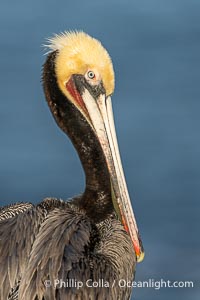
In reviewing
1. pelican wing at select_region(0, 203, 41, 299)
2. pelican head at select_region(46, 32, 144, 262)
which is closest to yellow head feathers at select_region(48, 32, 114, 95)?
pelican head at select_region(46, 32, 144, 262)

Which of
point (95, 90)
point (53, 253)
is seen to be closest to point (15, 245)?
point (53, 253)

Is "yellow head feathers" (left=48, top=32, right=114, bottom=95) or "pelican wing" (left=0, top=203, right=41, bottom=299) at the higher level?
"yellow head feathers" (left=48, top=32, right=114, bottom=95)

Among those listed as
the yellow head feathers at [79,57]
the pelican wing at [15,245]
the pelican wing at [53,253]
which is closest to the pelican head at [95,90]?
the yellow head feathers at [79,57]

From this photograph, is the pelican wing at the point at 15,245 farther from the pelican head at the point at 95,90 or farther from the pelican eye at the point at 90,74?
the pelican eye at the point at 90,74

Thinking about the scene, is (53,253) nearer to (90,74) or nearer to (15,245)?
(15,245)

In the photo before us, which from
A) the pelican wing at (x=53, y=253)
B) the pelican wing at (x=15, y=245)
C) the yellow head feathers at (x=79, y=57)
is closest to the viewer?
the pelican wing at (x=53, y=253)

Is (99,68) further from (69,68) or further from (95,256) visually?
(95,256)

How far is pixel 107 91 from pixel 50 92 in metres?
0.36

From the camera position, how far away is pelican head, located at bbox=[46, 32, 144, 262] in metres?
8.72

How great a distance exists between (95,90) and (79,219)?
1.00m

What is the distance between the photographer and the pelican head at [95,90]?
28.6 ft

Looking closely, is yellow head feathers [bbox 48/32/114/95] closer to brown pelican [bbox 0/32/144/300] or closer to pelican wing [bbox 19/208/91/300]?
brown pelican [bbox 0/32/144/300]

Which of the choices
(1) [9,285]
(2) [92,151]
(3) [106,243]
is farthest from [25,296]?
(2) [92,151]

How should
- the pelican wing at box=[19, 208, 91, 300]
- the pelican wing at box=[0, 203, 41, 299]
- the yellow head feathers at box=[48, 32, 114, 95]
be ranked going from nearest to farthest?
1. the pelican wing at box=[19, 208, 91, 300]
2. the pelican wing at box=[0, 203, 41, 299]
3. the yellow head feathers at box=[48, 32, 114, 95]
